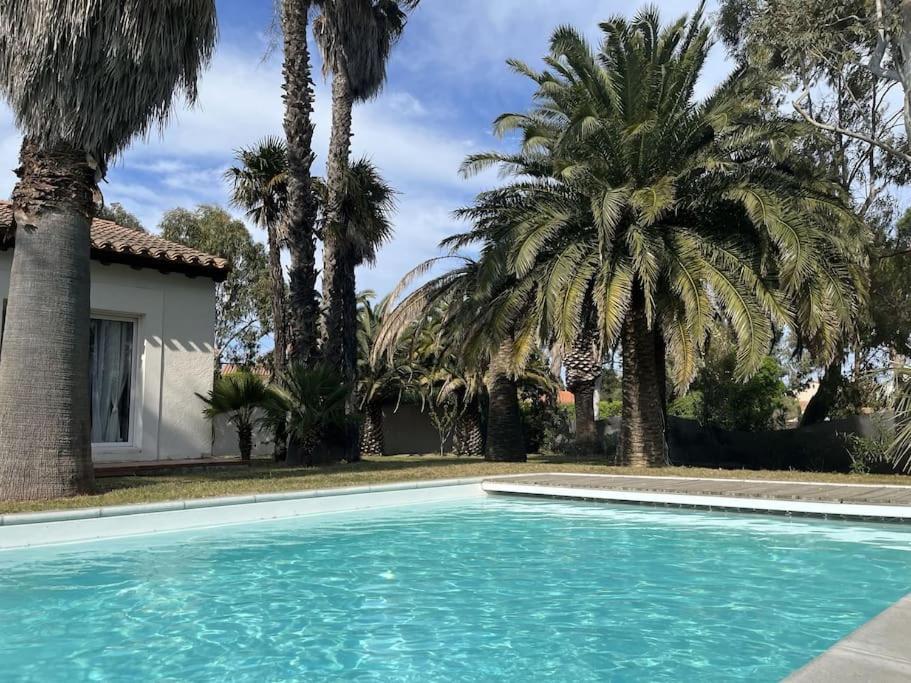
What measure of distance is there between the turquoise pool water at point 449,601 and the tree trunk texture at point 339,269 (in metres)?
9.20

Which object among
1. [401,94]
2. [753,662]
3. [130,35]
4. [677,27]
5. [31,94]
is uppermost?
[401,94]

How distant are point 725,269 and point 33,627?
13.6 meters

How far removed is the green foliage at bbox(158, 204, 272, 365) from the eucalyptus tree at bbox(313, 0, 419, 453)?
14694 millimetres

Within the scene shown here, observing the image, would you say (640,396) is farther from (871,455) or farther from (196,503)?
(196,503)

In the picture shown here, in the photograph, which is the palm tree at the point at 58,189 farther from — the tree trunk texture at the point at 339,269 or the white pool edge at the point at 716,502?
the tree trunk texture at the point at 339,269

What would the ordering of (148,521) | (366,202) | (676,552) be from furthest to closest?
(366,202), (148,521), (676,552)

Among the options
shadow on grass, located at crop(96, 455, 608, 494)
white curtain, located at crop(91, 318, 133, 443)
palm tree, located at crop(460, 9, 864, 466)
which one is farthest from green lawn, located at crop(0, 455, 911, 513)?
palm tree, located at crop(460, 9, 864, 466)

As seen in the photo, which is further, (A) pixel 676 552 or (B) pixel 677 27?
(B) pixel 677 27

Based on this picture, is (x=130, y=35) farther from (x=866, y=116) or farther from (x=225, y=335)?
(x=225, y=335)

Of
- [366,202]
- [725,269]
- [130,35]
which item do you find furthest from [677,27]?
[130,35]

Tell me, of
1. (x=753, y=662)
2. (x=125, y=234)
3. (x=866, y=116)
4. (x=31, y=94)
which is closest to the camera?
(x=753, y=662)

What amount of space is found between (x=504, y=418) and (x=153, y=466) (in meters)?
9.46

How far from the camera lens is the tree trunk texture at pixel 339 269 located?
1878 cm

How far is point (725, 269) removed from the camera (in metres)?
15.1
